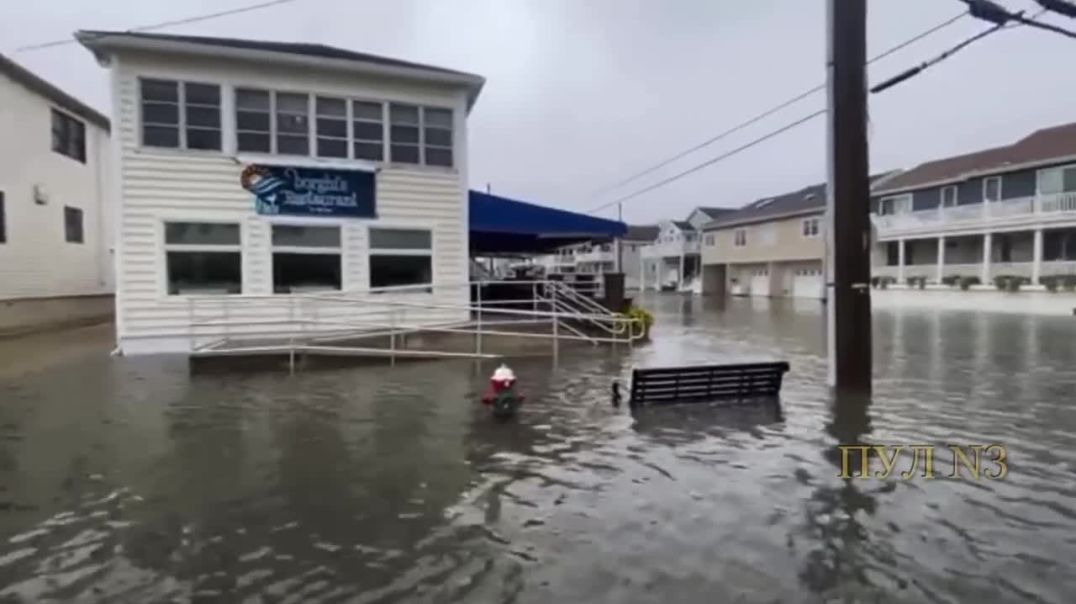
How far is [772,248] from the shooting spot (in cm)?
4803

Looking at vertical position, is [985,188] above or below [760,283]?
above

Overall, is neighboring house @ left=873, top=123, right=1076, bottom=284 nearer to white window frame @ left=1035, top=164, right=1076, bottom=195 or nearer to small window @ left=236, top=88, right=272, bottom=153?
white window frame @ left=1035, top=164, right=1076, bottom=195

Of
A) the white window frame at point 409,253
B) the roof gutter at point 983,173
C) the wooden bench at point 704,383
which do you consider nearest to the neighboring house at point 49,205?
the white window frame at point 409,253

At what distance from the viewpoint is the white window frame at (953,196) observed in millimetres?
37500

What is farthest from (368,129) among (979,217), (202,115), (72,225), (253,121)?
(979,217)

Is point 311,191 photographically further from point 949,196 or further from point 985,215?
point 949,196

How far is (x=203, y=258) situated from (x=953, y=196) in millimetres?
38241

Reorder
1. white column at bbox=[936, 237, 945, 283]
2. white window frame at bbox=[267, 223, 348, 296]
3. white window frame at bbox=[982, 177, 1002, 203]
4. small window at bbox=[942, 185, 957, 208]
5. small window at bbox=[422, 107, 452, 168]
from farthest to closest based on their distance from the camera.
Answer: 1. small window at bbox=[942, 185, 957, 208]
2. white column at bbox=[936, 237, 945, 283]
3. white window frame at bbox=[982, 177, 1002, 203]
4. small window at bbox=[422, 107, 452, 168]
5. white window frame at bbox=[267, 223, 348, 296]

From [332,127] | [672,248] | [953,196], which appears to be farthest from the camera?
[672,248]

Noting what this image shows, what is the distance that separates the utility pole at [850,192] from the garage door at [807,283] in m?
34.7

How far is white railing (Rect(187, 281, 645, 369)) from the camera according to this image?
479 inches

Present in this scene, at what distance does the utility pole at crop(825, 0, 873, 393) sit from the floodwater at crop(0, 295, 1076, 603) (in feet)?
2.39

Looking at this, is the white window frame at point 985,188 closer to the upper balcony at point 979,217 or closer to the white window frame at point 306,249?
the upper balcony at point 979,217

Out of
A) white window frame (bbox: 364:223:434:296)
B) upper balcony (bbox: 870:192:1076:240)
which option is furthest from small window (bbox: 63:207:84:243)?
upper balcony (bbox: 870:192:1076:240)
